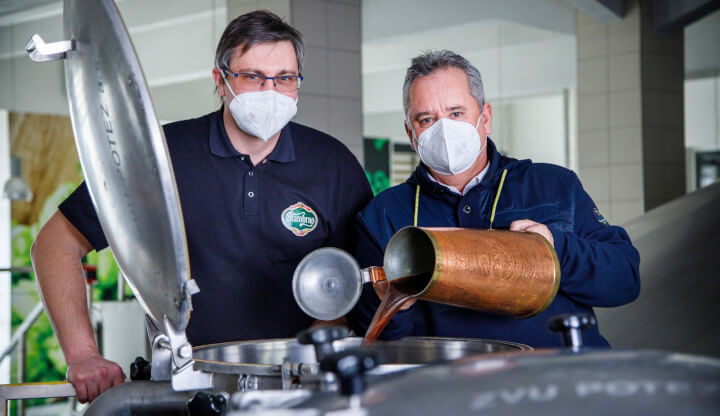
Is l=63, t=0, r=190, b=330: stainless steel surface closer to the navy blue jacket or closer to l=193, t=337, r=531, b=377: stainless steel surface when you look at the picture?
l=193, t=337, r=531, b=377: stainless steel surface

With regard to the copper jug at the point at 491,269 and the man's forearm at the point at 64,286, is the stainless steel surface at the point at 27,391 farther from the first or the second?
the copper jug at the point at 491,269

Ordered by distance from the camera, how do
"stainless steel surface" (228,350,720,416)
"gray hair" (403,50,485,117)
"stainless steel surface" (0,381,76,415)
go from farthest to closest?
1. "gray hair" (403,50,485,117)
2. "stainless steel surface" (0,381,76,415)
3. "stainless steel surface" (228,350,720,416)

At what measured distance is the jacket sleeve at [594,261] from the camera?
1.26m

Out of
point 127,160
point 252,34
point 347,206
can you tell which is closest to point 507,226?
point 347,206

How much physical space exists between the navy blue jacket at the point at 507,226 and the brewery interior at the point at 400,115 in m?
1.94

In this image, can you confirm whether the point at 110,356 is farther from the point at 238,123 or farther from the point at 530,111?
the point at 530,111

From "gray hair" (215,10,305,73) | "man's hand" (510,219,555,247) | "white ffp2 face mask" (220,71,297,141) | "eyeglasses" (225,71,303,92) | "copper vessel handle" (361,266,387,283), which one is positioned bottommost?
"copper vessel handle" (361,266,387,283)

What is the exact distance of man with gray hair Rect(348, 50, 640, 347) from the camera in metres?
1.36

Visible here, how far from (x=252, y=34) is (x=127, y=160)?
709 mm

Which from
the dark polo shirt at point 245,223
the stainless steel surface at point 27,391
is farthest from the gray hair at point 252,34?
the stainless steel surface at point 27,391

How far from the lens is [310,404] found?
0.60m

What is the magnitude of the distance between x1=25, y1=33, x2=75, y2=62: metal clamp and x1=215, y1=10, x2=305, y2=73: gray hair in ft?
1.75

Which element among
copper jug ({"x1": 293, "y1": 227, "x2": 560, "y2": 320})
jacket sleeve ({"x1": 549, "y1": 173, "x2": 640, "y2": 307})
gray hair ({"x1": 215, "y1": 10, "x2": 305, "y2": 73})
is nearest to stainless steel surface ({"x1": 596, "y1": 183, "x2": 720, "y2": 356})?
jacket sleeve ({"x1": 549, "y1": 173, "x2": 640, "y2": 307})

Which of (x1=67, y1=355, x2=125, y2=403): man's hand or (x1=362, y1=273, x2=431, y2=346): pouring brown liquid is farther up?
(x1=362, y1=273, x2=431, y2=346): pouring brown liquid
